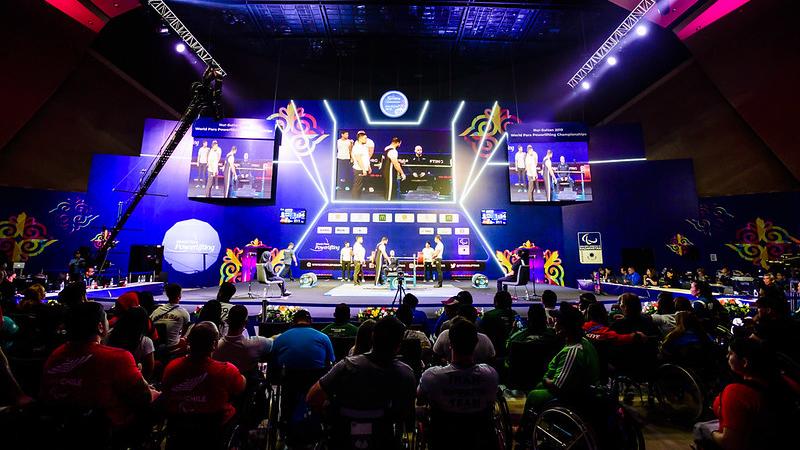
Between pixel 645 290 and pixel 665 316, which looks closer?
pixel 665 316

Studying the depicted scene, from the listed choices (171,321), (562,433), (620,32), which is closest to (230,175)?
(171,321)

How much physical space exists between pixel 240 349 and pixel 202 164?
9.69m

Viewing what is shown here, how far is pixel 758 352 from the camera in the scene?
59.8 inches

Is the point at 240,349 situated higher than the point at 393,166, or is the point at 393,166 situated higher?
the point at 393,166

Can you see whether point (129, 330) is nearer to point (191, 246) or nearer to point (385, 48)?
point (191, 246)

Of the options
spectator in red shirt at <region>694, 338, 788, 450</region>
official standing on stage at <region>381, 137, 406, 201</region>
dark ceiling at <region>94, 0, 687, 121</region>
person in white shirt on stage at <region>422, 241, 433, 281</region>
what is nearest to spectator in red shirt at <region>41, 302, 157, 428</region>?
spectator in red shirt at <region>694, 338, 788, 450</region>

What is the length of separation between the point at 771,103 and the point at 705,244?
384cm

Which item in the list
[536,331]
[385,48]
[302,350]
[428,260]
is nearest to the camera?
[302,350]

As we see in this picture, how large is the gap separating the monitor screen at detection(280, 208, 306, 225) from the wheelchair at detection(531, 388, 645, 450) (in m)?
10.3

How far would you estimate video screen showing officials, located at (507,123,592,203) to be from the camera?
1037 centimetres

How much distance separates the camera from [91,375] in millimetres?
1608

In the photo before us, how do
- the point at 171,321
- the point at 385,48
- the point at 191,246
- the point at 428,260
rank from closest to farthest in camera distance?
1. the point at 171,321
2. the point at 428,260
3. the point at 191,246
4. the point at 385,48

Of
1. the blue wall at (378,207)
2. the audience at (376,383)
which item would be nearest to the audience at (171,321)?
the audience at (376,383)

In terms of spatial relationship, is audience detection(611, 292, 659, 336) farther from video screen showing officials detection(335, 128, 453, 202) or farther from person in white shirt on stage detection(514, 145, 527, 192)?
video screen showing officials detection(335, 128, 453, 202)
